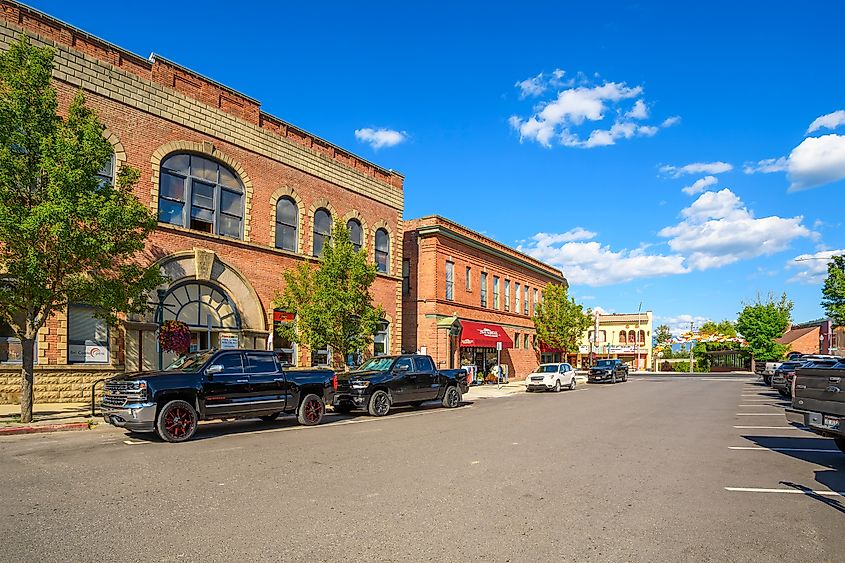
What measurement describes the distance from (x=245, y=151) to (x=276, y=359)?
486 inches

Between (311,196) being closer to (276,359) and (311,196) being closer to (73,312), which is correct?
(73,312)

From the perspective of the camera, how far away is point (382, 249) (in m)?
31.4

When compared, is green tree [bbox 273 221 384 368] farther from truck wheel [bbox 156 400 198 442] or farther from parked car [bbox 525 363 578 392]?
parked car [bbox 525 363 578 392]

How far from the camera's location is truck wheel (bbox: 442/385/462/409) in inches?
832

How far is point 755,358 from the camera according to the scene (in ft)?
235

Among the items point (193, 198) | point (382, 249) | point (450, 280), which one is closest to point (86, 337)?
point (193, 198)

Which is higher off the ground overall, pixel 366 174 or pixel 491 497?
pixel 366 174

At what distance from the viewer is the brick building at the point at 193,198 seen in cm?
1823

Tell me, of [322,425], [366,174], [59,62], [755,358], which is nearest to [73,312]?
[59,62]

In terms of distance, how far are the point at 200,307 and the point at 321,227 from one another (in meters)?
7.40

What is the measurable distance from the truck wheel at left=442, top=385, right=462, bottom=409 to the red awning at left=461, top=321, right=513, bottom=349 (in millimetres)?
15127

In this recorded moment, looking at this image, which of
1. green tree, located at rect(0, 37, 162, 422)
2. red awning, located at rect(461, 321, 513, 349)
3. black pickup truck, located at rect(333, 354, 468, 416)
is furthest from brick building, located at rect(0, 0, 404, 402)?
red awning, located at rect(461, 321, 513, 349)

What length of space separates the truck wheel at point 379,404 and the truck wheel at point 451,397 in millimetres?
3472

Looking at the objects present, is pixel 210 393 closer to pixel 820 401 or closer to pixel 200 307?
pixel 200 307
